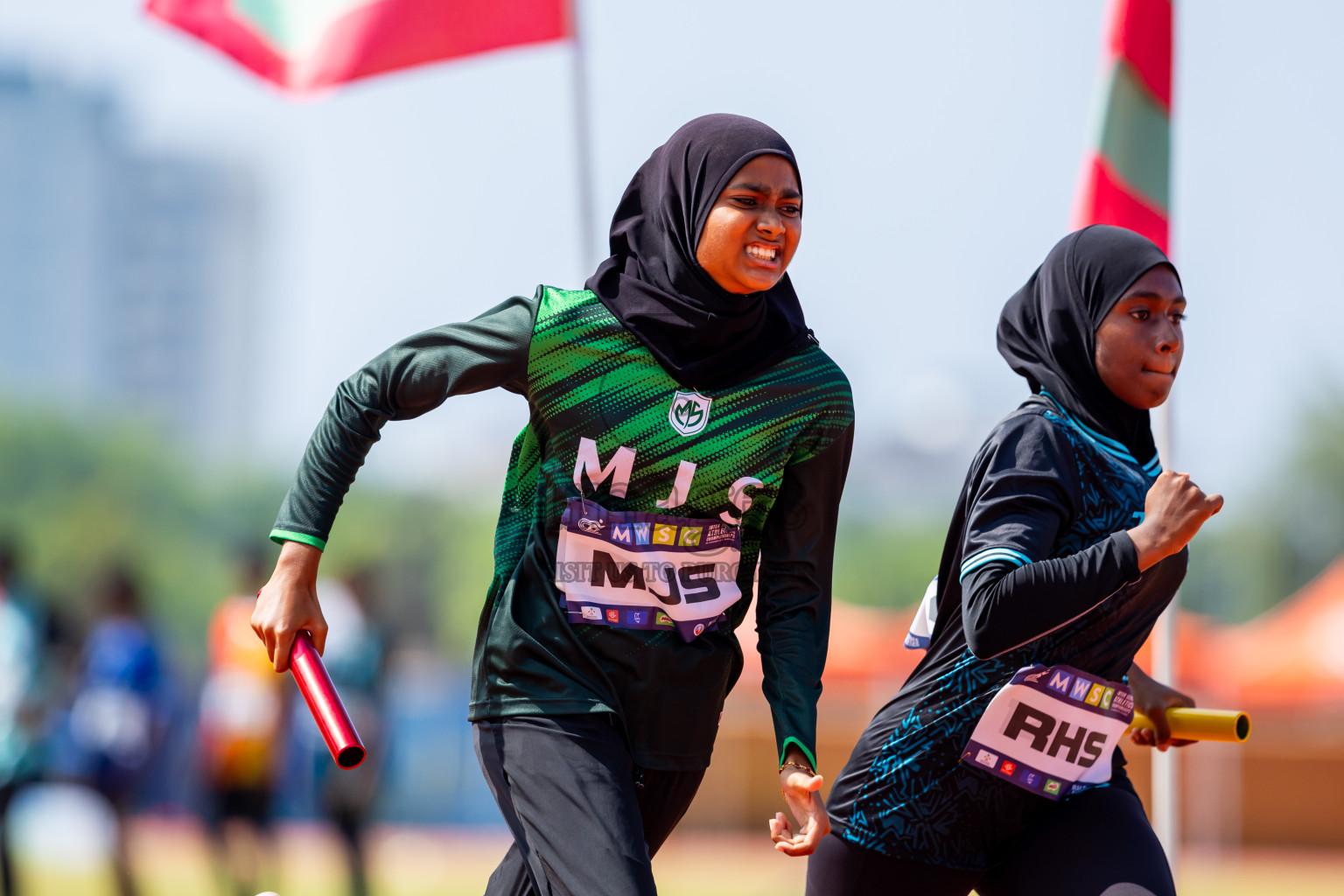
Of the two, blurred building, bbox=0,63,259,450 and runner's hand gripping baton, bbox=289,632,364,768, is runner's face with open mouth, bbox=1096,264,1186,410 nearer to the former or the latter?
runner's hand gripping baton, bbox=289,632,364,768

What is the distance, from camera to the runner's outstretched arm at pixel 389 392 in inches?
129

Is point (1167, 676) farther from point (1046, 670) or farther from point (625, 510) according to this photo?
point (625, 510)

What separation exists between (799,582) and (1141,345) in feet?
2.92

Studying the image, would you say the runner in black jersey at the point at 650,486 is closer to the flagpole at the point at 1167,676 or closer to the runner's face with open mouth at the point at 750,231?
the runner's face with open mouth at the point at 750,231

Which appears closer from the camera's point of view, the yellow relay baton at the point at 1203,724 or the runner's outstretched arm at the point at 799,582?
the runner's outstretched arm at the point at 799,582

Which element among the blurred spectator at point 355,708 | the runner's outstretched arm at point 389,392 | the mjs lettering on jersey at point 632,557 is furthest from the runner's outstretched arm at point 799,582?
the blurred spectator at point 355,708

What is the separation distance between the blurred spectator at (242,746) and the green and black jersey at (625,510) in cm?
705

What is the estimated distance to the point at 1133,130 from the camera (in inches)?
217

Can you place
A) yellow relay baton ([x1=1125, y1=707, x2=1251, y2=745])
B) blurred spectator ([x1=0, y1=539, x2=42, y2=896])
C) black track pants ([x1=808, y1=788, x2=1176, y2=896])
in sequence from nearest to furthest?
black track pants ([x1=808, y1=788, x2=1176, y2=896])
yellow relay baton ([x1=1125, y1=707, x2=1251, y2=745])
blurred spectator ([x1=0, y1=539, x2=42, y2=896])

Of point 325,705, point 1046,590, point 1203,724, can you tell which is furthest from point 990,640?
point 325,705

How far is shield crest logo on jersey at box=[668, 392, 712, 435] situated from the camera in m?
3.34

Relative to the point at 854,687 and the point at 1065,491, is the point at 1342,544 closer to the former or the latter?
the point at 854,687

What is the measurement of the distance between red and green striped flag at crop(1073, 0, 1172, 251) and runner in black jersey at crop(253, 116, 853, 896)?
7.72 feet

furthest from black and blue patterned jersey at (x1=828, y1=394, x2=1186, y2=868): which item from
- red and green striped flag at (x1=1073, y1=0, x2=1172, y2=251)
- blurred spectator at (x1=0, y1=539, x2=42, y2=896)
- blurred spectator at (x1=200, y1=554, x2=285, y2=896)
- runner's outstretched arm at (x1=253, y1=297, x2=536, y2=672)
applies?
blurred spectator at (x1=200, y1=554, x2=285, y2=896)
